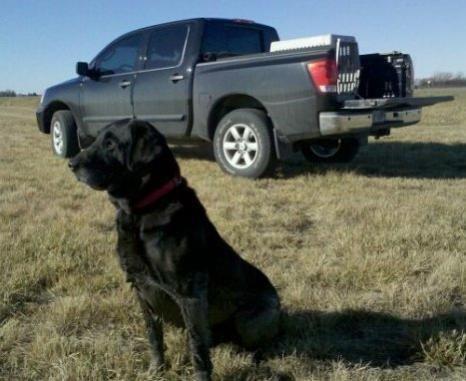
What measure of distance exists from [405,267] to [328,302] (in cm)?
79

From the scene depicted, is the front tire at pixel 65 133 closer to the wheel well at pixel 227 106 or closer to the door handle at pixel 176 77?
the door handle at pixel 176 77

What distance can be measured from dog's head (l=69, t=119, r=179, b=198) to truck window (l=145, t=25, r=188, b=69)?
492 cm

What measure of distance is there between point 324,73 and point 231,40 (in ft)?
7.30

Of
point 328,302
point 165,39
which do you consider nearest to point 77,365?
point 328,302

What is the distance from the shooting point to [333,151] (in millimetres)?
7777

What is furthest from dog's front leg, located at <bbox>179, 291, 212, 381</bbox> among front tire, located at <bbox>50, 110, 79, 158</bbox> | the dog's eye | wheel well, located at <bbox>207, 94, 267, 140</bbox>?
front tire, located at <bbox>50, 110, 79, 158</bbox>

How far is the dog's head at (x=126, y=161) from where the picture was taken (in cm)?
211

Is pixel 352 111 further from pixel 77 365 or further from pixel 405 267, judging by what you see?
pixel 77 365

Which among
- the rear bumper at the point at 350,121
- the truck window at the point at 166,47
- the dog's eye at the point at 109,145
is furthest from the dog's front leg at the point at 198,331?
the truck window at the point at 166,47

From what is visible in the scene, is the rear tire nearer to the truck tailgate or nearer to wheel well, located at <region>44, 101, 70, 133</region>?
the truck tailgate

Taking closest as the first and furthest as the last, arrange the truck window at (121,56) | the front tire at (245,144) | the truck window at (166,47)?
the front tire at (245,144) < the truck window at (166,47) < the truck window at (121,56)

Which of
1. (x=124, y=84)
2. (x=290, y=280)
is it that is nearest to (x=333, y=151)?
(x=124, y=84)

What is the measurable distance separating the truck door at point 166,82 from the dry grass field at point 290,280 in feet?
4.00

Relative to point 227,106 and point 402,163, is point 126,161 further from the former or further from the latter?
point 402,163
